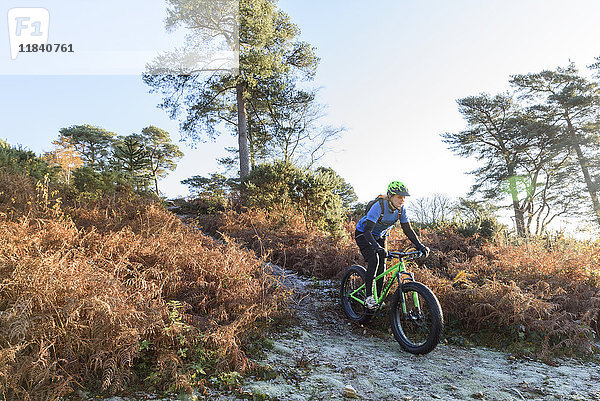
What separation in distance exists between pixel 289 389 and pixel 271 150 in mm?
21624

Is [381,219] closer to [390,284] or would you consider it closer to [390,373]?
[390,284]

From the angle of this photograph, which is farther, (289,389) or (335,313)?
(335,313)

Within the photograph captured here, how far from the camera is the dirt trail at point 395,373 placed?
3395mm

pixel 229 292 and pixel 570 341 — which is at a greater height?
pixel 229 292

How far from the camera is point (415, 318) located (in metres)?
4.58

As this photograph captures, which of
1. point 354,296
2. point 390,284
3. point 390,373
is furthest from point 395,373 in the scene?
point 354,296

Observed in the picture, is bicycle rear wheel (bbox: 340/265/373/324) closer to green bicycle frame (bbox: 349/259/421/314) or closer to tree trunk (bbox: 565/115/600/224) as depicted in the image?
green bicycle frame (bbox: 349/259/421/314)

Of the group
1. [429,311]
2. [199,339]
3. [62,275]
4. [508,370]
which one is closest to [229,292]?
[199,339]

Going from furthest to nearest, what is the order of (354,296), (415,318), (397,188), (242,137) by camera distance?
(242,137)
(354,296)
(397,188)
(415,318)

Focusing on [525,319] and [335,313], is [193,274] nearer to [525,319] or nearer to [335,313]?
[335,313]

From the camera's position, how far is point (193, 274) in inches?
184

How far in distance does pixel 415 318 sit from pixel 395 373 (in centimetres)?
94

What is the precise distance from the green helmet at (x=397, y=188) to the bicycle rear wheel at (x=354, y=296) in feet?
4.69

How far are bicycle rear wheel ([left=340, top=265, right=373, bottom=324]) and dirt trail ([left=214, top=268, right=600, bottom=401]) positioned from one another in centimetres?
Result: 32
